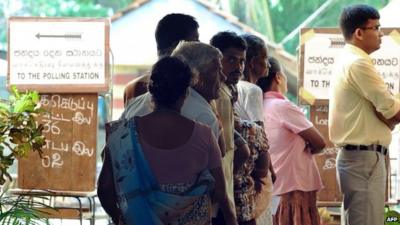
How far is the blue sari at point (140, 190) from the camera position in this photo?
13.5 ft

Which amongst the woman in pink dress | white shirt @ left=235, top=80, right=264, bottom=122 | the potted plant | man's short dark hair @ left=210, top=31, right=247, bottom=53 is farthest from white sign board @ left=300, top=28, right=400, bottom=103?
the potted plant

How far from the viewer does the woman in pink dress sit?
6.39 metres

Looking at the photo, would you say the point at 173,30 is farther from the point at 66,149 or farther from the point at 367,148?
the point at 66,149

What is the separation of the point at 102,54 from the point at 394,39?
Answer: 2179 mm

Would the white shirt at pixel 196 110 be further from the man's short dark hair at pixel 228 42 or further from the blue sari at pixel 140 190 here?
the man's short dark hair at pixel 228 42

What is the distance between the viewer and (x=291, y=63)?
31.8ft

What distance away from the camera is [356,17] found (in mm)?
6098

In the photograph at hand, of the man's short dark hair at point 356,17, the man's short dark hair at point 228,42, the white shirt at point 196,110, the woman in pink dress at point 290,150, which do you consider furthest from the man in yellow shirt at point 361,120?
the white shirt at point 196,110

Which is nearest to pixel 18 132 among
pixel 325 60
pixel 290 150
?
pixel 290 150

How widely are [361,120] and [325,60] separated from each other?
161 cm

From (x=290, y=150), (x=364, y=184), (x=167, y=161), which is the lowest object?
(x=364, y=184)

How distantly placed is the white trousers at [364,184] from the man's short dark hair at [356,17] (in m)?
0.76

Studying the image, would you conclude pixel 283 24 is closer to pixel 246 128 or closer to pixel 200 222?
pixel 246 128

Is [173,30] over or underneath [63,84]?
over
